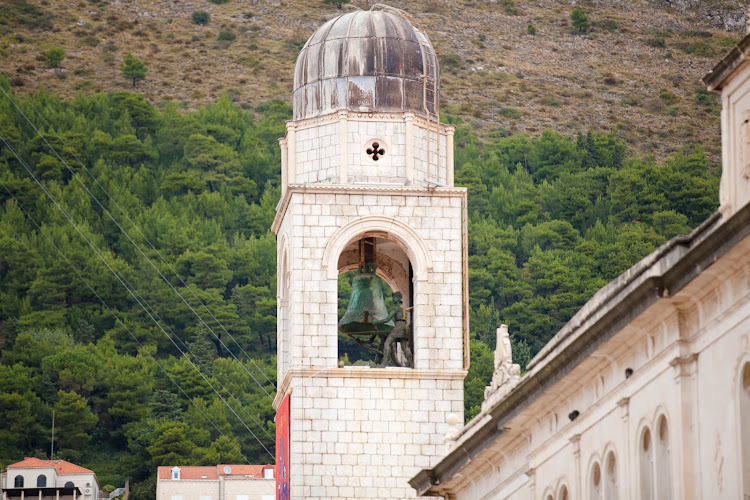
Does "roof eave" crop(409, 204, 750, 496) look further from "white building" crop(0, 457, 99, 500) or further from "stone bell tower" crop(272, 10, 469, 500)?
"white building" crop(0, 457, 99, 500)

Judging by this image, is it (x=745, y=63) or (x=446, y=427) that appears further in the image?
(x=446, y=427)

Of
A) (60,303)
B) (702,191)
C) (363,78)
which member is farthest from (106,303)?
(363,78)

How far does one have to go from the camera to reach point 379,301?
1710 inches

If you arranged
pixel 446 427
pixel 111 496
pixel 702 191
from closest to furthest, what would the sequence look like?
pixel 446 427 < pixel 111 496 < pixel 702 191

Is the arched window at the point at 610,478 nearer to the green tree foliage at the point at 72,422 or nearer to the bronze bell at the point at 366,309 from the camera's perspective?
the bronze bell at the point at 366,309

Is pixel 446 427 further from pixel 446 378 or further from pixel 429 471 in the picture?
pixel 429 471

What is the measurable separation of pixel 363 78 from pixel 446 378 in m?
6.37

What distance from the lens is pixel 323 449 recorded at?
40.9 m

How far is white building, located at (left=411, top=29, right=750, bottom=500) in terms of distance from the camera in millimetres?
22281

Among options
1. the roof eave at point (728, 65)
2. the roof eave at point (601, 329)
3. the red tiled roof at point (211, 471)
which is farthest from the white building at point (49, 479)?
the roof eave at point (728, 65)

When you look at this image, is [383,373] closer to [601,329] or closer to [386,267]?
[386,267]

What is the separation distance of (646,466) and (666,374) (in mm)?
1471

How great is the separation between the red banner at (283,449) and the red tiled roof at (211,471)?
71029mm

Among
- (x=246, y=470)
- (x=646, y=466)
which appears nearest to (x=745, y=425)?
(x=646, y=466)
